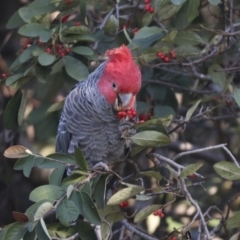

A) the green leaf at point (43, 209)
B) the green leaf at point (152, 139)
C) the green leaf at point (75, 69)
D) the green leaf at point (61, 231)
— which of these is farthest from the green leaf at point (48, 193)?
the green leaf at point (75, 69)

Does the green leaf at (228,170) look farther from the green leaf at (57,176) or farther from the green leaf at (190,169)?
the green leaf at (57,176)

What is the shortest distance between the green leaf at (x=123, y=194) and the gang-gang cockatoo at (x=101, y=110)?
1.49 feet

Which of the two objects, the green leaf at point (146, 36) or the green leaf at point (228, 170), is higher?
the green leaf at point (146, 36)

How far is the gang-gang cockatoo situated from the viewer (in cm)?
260

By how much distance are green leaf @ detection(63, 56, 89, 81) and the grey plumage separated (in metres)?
0.11

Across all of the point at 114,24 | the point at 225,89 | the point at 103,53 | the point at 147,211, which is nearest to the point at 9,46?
the point at 103,53

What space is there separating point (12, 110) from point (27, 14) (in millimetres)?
481

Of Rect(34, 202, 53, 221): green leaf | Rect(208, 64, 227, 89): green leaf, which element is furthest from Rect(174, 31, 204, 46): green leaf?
Rect(34, 202, 53, 221): green leaf

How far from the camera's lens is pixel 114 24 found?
2.72 m

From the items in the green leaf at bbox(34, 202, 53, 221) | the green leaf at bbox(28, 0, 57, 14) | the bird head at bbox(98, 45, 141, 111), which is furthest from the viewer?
the green leaf at bbox(28, 0, 57, 14)

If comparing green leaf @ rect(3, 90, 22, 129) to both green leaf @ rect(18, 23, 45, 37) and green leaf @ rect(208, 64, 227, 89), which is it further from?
green leaf @ rect(208, 64, 227, 89)

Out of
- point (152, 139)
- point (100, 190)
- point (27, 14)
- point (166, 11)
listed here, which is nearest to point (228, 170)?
point (152, 139)

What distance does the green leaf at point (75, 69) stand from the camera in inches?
107

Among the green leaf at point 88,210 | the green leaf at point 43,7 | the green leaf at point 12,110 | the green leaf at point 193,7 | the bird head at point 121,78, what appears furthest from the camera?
the green leaf at point 12,110
